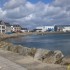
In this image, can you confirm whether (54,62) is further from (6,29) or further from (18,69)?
(6,29)

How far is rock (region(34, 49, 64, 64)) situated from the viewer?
45.4 feet

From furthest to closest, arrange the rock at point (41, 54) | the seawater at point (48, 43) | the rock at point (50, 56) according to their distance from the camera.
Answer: the seawater at point (48, 43) < the rock at point (41, 54) < the rock at point (50, 56)

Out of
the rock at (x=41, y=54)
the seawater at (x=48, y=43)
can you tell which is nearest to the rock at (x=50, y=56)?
the rock at (x=41, y=54)

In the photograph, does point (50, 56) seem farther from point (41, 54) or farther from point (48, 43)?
point (48, 43)

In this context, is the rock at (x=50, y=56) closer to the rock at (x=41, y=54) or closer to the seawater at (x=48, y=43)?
the rock at (x=41, y=54)

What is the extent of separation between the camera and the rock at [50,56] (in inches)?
545

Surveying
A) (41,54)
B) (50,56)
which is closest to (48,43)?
(41,54)

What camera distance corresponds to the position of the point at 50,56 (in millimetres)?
14297

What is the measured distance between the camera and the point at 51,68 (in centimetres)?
1115

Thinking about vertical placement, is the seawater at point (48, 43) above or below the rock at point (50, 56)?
below

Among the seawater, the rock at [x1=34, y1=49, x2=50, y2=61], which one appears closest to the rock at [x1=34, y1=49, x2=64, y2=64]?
the rock at [x1=34, y1=49, x2=50, y2=61]

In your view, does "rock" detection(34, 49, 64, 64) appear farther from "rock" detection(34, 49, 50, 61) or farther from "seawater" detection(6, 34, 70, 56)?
"seawater" detection(6, 34, 70, 56)

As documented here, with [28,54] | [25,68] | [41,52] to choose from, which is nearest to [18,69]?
[25,68]

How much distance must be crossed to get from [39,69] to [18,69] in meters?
1.02
